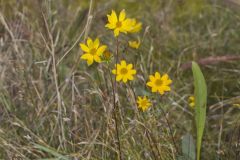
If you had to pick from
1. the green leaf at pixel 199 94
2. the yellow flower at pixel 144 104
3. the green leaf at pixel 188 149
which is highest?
the green leaf at pixel 199 94

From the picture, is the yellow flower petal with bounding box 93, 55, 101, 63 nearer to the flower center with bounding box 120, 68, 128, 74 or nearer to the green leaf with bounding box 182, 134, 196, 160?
the flower center with bounding box 120, 68, 128, 74

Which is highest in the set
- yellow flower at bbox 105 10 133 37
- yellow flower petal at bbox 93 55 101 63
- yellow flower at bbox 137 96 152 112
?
yellow flower at bbox 105 10 133 37

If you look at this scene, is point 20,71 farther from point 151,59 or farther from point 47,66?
point 151,59

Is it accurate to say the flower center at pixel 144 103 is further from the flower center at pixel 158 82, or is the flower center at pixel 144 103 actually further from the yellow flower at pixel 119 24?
the yellow flower at pixel 119 24

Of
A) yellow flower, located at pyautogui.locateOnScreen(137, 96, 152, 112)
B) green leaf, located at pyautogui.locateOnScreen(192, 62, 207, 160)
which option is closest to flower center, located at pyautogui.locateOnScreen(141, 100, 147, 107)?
yellow flower, located at pyautogui.locateOnScreen(137, 96, 152, 112)

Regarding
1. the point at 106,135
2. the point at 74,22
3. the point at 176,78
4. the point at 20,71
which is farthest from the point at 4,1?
the point at 106,135

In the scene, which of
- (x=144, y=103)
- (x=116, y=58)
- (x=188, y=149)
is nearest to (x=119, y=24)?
(x=116, y=58)

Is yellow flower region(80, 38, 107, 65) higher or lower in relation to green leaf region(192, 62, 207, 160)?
higher

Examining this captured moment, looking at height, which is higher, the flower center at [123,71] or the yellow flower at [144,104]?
the flower center at [123,71]

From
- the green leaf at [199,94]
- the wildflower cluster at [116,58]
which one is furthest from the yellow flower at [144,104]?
the green leaf at [199,94]

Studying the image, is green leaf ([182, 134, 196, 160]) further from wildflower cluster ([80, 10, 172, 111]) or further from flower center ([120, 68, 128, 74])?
flower center ([120, 68, 128, 74])

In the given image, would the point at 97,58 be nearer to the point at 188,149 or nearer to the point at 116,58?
the point at 116,58
